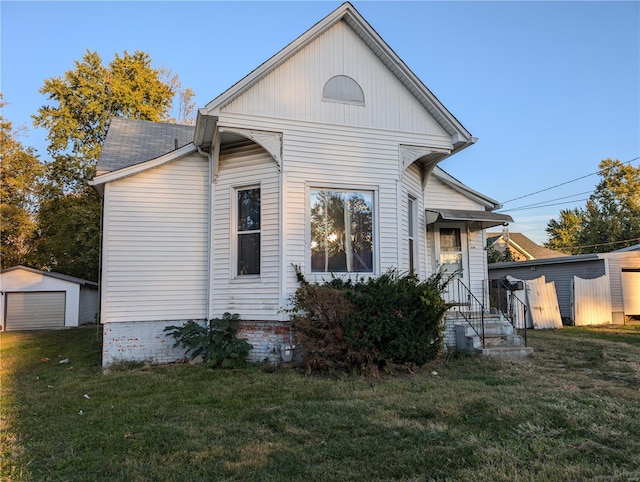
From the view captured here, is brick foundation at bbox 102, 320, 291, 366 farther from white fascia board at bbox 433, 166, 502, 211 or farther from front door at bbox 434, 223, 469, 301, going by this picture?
white fascia board at bbox 433, 166, 502, 211

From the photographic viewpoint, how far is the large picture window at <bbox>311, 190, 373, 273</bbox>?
29.9 ft

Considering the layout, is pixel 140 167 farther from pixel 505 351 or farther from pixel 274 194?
pixel 505 351

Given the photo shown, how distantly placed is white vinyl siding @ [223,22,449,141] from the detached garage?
1965 cm

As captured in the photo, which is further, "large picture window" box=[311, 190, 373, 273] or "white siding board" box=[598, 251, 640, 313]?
"white siding board" box=[598, 251, 640, 313]

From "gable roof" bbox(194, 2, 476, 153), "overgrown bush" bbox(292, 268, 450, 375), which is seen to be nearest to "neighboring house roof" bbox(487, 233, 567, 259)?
"gable roof" bbox(194, 2, 476, 153)

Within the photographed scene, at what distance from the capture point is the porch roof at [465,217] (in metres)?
11.2

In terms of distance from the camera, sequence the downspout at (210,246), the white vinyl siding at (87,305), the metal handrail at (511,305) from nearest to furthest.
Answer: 1. the downspout at (210,246)
2. the metal handrail at (511,305)
3. the white vinyl siding at (87,305)

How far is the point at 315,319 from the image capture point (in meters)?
8.09

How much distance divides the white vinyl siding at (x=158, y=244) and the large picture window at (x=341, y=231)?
98.4 inches

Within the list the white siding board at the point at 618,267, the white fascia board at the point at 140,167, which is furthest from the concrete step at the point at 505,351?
the white siding board at the point at 618,267

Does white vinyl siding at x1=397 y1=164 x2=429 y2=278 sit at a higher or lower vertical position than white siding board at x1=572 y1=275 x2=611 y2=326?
higher

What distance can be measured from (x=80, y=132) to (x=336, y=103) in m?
23.9

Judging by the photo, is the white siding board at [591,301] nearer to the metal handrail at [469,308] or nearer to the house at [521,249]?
the metal handrail at [469,308]

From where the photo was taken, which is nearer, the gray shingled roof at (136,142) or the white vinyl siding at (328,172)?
the white vinyl siding at (328,172)
